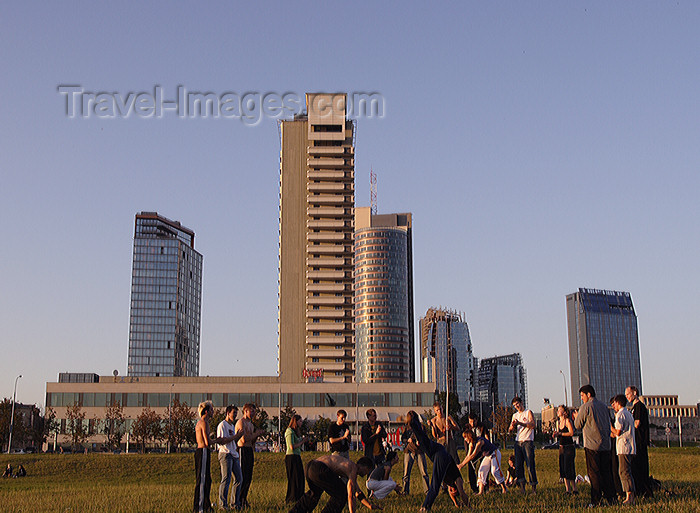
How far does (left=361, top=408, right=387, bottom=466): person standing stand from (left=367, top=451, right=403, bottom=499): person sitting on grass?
2.80 feet

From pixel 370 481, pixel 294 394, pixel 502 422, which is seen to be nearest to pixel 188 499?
pixel 370 481

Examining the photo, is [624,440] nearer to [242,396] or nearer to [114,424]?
[242,396]

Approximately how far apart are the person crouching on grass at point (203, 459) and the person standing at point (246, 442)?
84 cm

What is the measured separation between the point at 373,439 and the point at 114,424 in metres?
95.9

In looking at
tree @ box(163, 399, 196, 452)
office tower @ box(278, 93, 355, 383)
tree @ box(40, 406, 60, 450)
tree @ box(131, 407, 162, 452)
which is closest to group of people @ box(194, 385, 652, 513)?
tree @ box(163, 399, 196, 452)

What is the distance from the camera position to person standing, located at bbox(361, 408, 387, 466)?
53.8ft

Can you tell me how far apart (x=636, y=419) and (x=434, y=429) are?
4084mm

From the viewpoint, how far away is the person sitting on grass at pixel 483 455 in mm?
16547

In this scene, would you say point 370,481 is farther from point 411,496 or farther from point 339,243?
point 339,243

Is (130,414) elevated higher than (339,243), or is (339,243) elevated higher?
(339,243)

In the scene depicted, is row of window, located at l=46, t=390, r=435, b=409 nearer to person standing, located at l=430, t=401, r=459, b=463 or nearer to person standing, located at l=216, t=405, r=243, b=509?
person standing, located at l=430, t=401, r=459, b=463

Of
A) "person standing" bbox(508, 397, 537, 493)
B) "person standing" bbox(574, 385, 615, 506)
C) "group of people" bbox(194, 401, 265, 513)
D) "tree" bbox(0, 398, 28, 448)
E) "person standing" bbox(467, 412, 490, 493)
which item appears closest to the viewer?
"person standing" bbox(574, 385, 615, 506)

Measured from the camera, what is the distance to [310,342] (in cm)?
12850

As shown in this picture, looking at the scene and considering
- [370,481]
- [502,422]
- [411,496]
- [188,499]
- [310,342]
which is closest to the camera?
[370,481]
